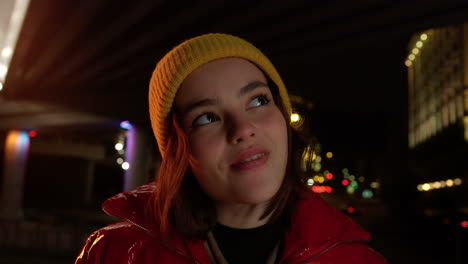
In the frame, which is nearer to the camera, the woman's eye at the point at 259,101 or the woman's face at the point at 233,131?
the woman's face at the point at 233,131

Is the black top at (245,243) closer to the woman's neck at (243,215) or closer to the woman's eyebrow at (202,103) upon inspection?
the woman's neck at (243,215)

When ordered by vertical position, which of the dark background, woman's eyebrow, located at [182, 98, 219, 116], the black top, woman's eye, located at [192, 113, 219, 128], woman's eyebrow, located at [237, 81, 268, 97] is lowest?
the black top

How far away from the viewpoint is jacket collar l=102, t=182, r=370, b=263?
1.98 metres

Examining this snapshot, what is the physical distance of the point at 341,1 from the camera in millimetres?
8023

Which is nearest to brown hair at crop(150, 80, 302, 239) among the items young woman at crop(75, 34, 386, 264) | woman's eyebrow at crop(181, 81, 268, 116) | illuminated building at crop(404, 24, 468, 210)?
young woman at crop(75, 34, 386, 264)

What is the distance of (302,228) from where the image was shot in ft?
6.79

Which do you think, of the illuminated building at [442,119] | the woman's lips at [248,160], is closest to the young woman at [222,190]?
the woman's lips at [248,160]

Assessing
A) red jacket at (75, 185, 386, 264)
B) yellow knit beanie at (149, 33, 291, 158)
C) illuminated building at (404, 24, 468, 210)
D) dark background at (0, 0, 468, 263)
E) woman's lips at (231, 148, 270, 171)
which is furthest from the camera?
illuminated building at (404, 24, 468, 210)

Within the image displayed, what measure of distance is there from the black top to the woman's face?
0.16 metres

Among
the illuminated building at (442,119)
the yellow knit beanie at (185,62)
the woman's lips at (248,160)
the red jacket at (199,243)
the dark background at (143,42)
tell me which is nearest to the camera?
the woman's lips at (248,160)

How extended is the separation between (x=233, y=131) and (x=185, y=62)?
1.51ft

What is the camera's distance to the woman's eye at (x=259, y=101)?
81.7 inches

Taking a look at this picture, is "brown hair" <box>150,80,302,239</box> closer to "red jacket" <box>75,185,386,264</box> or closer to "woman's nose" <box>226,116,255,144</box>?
"red jacket" <box>75,185,386,264</box>

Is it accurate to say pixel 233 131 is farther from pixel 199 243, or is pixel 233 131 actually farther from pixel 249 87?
pixel 199 243
